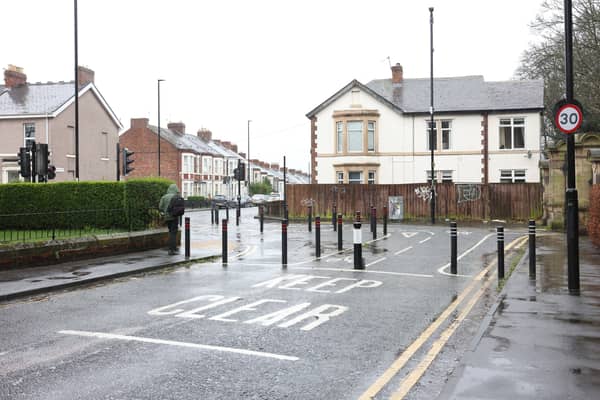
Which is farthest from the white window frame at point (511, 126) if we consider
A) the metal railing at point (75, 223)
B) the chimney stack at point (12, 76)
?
the chimney stack at point (12, 76)

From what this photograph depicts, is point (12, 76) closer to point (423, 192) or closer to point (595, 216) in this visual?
point (423, 192)

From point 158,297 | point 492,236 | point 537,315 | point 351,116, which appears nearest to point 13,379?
point 158,297

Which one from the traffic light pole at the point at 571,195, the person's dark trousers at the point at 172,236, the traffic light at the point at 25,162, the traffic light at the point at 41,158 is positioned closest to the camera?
the traffic light pole at the point at 571,195

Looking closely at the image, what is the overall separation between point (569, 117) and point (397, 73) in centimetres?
3554

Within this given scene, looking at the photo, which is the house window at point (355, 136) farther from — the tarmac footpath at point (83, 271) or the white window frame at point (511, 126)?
the tarmac footpath at point (83, 271)

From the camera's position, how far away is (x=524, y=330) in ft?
24.4

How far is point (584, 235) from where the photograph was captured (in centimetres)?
2205

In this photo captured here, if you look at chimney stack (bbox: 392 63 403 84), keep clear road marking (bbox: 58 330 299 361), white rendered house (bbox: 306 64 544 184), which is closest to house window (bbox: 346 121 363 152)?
white rendered house (bbox: 306 64 544 184)

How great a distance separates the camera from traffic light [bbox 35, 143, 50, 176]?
19.2 meters

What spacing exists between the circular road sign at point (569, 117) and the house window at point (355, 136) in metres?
31.1

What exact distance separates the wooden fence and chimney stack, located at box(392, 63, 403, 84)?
11320 millimetres

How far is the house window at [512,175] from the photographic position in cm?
3938

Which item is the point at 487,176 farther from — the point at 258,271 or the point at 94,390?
the point at 94,390

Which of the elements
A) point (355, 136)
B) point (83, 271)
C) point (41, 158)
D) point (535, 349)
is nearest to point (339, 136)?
point (355, 136)
